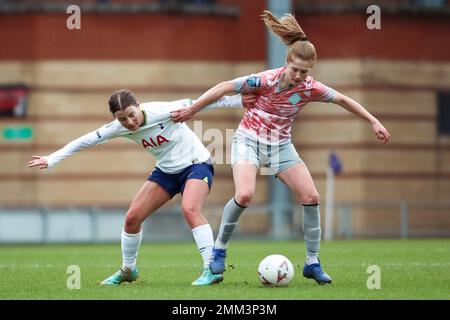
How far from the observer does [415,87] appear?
102 feet

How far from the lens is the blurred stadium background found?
97.4 feet

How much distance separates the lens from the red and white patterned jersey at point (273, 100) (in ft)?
39.8

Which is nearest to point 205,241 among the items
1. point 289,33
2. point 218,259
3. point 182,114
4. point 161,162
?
point 218,259

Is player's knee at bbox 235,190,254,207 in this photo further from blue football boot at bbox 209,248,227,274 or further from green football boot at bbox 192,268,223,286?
green football boot at bbox 192,268,223,286

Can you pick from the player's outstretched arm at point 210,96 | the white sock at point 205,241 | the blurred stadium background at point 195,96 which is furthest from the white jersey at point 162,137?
the blurred stadium background at point 195,96

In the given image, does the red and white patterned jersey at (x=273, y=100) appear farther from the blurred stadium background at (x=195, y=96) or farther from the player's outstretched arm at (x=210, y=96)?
the blurred stadium background at (x=195, y=96)

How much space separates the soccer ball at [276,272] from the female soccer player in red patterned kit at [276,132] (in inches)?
17.5

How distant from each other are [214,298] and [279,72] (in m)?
2.67

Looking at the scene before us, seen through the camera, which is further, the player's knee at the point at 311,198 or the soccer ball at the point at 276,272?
the player's knee at the point at 311,198

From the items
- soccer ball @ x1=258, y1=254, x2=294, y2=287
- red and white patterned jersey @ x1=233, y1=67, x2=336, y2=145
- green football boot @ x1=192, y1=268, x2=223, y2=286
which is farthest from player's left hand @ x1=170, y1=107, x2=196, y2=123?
soccer ball @ x1=258, y1=254, x2=294, y2=287

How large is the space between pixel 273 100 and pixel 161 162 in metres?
1.34

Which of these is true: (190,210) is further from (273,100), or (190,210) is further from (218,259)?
(273,100)

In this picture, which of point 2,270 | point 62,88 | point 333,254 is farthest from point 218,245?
point 62,88

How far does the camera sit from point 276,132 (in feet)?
40.5
